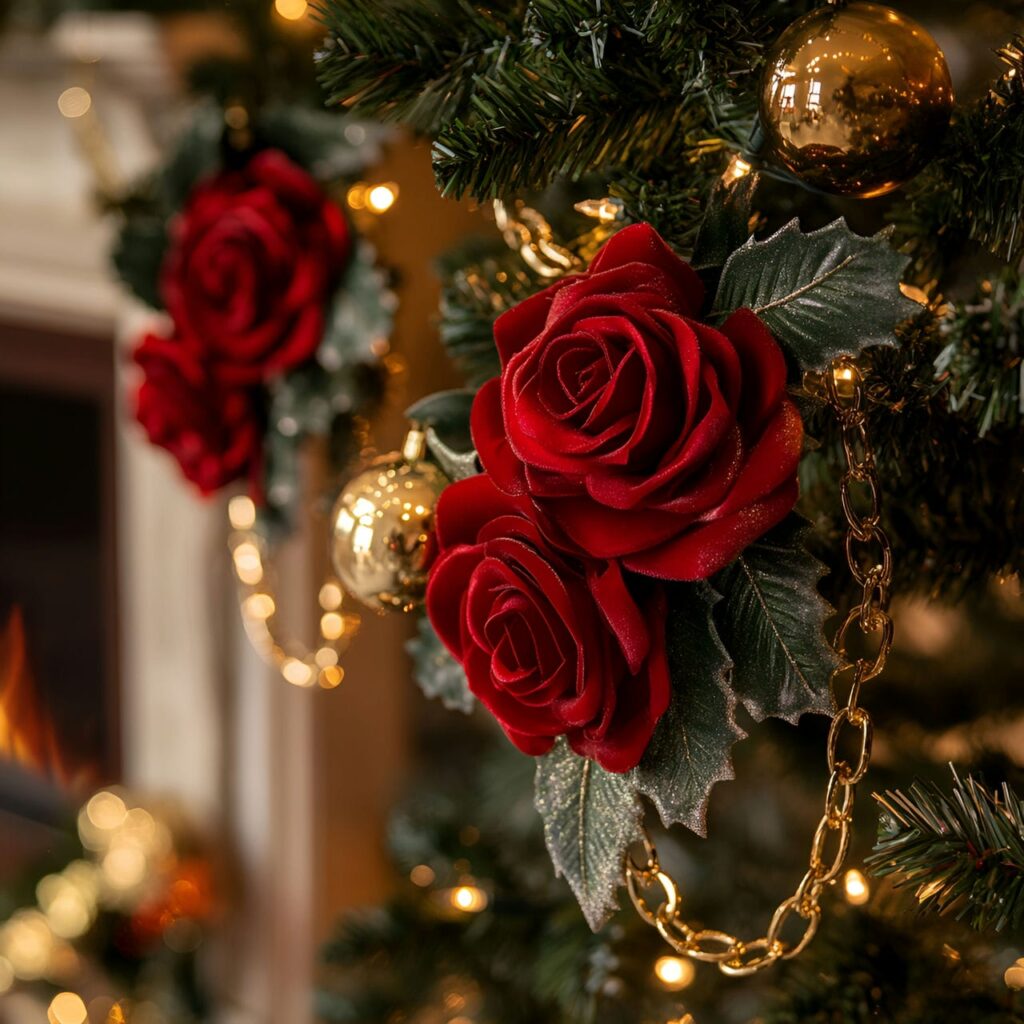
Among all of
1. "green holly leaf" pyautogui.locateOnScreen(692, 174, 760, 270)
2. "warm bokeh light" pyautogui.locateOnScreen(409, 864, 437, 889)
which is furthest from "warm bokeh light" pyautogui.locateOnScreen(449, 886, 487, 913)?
"green holly leaf" pyautogui.locateOnScreen(692, 174, 760, 270)

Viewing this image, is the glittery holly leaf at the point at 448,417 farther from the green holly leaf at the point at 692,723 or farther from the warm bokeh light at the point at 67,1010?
the warm bokeh light at the point at 67,1010

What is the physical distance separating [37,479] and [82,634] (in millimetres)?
153

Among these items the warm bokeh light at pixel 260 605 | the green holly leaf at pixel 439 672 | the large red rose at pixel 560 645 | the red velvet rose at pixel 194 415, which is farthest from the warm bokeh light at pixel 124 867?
the large red rose at pixel 560 645

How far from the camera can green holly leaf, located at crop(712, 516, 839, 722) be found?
328 millimetres

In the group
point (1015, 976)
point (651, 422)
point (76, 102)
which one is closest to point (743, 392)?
point (651, 422)

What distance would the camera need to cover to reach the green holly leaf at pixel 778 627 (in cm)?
33

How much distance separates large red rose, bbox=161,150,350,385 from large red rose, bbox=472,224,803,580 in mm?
302

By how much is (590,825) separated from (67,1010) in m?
0.79

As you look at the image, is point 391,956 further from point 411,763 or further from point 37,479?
point 37,479

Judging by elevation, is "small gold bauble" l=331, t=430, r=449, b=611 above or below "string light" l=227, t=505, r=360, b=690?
above

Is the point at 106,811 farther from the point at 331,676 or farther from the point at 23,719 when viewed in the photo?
the point at 331,676

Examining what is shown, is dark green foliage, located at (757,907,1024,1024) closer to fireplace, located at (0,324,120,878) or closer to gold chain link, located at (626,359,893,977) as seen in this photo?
gold chain link, located at (626,359,893,977)

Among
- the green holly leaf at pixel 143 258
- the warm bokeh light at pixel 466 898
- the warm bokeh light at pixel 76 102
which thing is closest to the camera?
the warm bokeh light at pixel 466 898

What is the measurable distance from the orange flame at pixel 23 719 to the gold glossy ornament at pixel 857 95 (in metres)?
0.96
